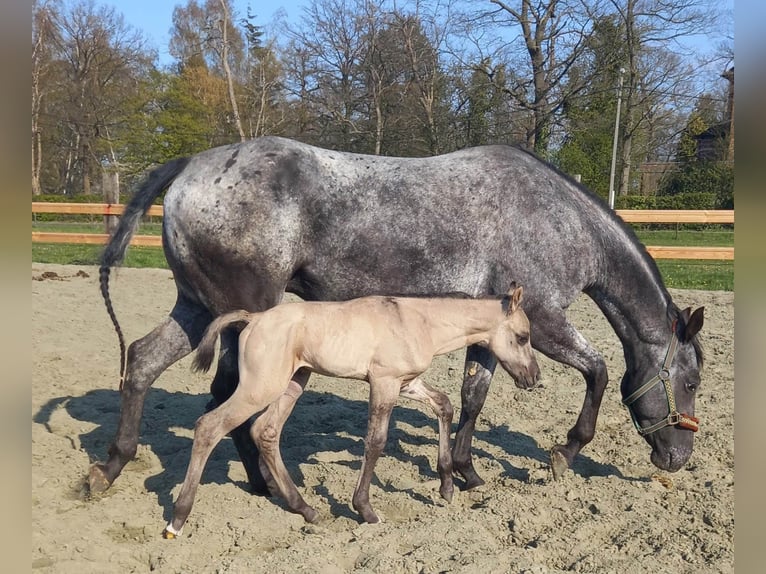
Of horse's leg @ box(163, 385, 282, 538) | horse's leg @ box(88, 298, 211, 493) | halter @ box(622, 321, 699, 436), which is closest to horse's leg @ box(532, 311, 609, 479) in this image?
halter @ box(622, 321, 699, 436)

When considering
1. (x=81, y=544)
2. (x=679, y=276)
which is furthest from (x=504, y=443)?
(x=679, y=276)

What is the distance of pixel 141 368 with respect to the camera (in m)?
4.30

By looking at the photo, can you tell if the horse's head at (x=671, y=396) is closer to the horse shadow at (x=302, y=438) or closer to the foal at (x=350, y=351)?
the horse shadow at (x=302, y=438)

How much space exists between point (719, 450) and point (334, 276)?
2927 millimetres

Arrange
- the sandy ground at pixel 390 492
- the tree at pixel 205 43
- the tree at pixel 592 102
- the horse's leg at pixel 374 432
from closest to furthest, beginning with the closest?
the sandy ground at pixel 390 492 < the horse's leg at pixel 374 432 < the tree at pixel 592 102 < the tree at pixel 205 43

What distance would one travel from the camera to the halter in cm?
430

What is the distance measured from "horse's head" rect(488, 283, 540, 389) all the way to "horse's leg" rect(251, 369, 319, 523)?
1165 mm

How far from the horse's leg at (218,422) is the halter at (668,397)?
2.43 metres

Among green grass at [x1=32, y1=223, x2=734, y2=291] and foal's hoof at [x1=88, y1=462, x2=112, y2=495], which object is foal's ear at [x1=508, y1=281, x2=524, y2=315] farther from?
green grass at [x1=32, y1=223, x2=734, y2=291]

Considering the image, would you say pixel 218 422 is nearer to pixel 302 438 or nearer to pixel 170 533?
pixel 170 533

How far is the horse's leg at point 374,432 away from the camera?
3682mm

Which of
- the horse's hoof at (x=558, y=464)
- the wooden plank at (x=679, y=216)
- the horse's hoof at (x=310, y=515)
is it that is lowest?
the horse's hoof at (x=310, y=515)

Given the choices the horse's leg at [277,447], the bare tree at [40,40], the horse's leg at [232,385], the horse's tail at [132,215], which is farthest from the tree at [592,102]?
the horse's leg at [277,447]

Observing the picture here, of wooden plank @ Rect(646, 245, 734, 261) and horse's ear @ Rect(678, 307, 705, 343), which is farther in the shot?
wooden plank @ Rect(646, 245, 734, 261)
